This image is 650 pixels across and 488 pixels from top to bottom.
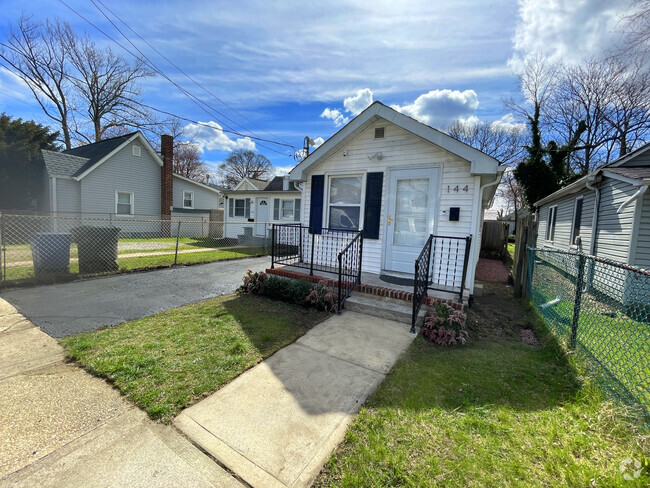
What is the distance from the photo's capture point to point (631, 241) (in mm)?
5836

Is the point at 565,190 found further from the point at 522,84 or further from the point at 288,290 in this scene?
the point at 522,84

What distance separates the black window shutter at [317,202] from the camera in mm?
6266

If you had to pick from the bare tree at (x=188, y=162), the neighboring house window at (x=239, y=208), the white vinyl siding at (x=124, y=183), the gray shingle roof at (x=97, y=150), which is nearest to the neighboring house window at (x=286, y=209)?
the neighboring house window at (x=239, y=208)

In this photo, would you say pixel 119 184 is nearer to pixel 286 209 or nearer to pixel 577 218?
pixel 286 209

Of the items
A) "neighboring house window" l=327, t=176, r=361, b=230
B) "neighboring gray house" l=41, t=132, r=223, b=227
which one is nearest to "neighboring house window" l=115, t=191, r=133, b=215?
"neighboring gray house" l=41, t=132, r=223, b=227

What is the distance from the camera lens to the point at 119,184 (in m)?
15.3

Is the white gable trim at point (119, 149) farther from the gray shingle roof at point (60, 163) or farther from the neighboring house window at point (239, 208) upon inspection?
the neighboring house window at point (239, 208)

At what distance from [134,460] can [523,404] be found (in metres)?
2.93

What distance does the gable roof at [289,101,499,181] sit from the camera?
4578 mm

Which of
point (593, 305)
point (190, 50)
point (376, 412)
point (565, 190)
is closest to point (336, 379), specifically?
point (376, 412)

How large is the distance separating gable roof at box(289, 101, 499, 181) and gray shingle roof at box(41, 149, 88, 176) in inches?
558

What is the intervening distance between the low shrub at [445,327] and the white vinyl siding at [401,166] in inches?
62.5

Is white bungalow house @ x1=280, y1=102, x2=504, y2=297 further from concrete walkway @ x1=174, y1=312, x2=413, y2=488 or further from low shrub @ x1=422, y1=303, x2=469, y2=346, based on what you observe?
concrete walkway @ x1=174, y1=312, x2=413, y2=488

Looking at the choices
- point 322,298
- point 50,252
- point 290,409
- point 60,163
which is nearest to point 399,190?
point 322,298
